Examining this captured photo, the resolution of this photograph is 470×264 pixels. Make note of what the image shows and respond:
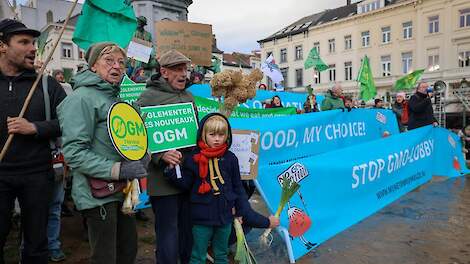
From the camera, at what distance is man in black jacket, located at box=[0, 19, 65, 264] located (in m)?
2.61

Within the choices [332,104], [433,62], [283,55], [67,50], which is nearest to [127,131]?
[332,104]

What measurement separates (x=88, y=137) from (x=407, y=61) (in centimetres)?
4174

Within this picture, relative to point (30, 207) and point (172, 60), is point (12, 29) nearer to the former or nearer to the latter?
point (172, 60)

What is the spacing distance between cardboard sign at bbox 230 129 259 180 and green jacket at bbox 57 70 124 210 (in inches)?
48.6

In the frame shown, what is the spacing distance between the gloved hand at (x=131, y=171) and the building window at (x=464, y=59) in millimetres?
39325

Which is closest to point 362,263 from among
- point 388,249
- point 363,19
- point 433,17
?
point 388,249

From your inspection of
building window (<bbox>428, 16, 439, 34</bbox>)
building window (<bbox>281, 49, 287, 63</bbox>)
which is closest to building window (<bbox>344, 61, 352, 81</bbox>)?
building window (<bbox>428, 16, 439, 34</bbox>)

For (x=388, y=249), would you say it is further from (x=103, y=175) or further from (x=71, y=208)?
(x=71, y=208)

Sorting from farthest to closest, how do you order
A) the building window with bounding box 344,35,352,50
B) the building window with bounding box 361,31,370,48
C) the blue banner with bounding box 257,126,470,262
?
the building window with bounding box 344,35,352,50, the building window with bounding box 361,31,370,48, the blue banner with bounding box 257,126,470,262

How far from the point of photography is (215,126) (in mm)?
2988

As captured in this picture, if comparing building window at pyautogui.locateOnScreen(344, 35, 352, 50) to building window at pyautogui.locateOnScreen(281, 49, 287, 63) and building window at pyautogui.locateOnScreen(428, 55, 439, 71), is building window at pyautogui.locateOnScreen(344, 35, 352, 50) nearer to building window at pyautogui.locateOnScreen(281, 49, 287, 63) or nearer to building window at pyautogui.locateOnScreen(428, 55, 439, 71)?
building window at pyautogui.locateOnScreen(281, 49, 287, 63)

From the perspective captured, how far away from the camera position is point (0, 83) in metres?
2.65

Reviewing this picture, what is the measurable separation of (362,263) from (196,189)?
6.38ft

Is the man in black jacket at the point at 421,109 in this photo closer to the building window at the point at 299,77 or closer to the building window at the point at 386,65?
the building window at the point at 386,65
